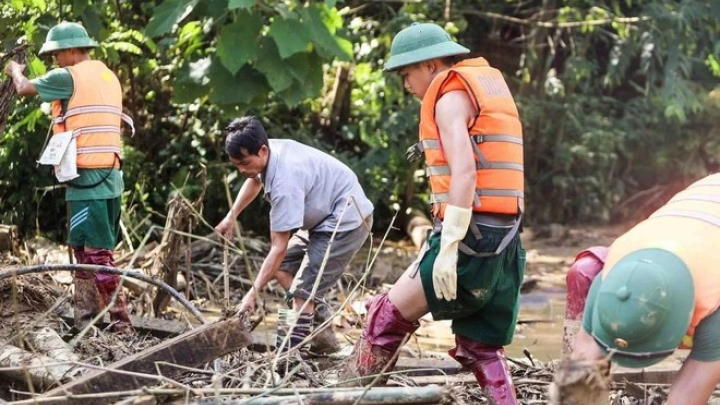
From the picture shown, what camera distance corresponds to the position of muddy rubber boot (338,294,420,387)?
14.0ft

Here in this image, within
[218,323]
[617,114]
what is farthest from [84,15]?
[617,114]

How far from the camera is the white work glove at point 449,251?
3973 millimetres

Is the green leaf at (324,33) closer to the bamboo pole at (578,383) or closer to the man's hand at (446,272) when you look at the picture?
the man's hand at (446,272)

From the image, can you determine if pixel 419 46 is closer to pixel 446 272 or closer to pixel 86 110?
pixel 446 272

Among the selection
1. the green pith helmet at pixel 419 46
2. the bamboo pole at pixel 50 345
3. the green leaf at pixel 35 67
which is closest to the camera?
the green pith helmet at pixel 419 46

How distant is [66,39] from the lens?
6.23 metres

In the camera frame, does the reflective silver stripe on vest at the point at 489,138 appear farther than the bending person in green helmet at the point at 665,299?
Yes

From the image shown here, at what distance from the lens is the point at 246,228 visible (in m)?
11.6

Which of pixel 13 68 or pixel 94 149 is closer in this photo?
pixel 13 68

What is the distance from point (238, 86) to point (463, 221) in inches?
172

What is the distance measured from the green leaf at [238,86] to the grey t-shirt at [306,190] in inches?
86.6

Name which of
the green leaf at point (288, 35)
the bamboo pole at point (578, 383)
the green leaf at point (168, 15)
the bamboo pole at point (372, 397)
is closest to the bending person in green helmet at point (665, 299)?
the bamboo pole at point (578, 383)

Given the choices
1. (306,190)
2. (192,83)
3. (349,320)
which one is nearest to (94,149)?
(306,190)

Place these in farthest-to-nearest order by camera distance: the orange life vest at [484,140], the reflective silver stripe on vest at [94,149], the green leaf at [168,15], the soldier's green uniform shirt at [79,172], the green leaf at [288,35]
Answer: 1. the green leaf at [168,15]
2. the green leaf at [288,35]
3. the reflective silver stripe on vest at [94,149]
4. the soldier's green uniform shirt at [79,172]
5. the orange life vest at [484,140]
